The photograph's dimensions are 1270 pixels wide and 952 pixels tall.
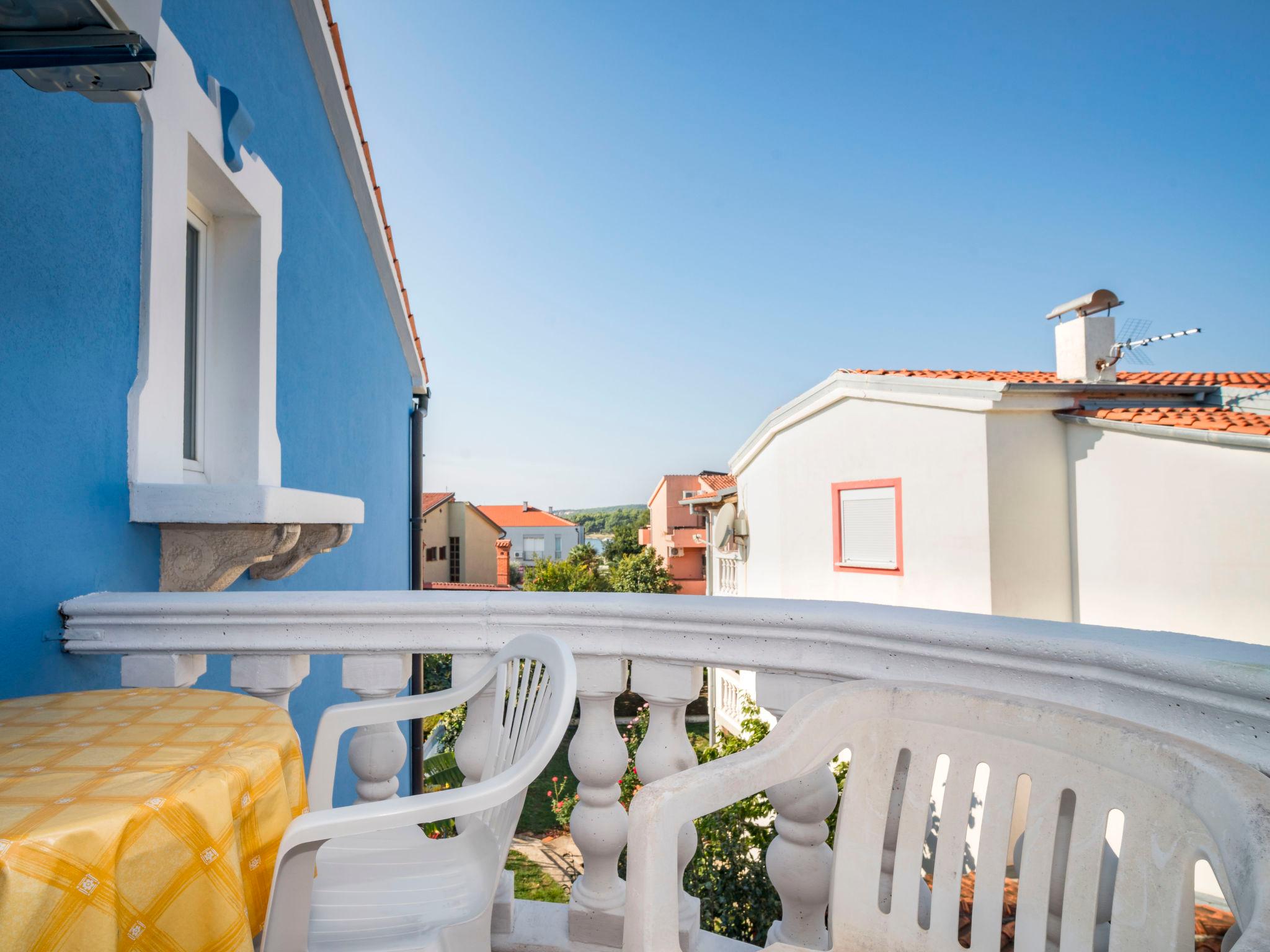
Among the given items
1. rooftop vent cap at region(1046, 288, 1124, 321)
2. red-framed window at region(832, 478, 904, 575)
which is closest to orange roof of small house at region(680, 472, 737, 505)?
red-framed window at region(832, 478, 904, 575)

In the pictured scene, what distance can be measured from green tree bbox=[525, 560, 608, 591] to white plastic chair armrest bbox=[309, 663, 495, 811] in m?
19.8

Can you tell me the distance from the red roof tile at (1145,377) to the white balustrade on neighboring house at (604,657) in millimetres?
6899

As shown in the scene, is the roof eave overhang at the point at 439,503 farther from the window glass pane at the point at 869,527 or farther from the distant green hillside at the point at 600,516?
the distant green hillside at the point at 600,516

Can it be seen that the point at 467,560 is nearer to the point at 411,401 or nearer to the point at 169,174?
the point at 411,401

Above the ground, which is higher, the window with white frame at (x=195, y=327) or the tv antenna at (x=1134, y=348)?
the tv antenna at (x=1134, y=348)

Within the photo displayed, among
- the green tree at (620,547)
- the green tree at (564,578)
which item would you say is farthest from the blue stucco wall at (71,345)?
the green tree at (620,547)

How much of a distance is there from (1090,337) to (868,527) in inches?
134

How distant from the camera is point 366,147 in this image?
4.75 m

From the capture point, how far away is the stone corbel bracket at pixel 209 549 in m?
2.08

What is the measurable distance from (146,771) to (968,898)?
244cm

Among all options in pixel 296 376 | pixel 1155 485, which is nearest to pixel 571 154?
pixel 296 376

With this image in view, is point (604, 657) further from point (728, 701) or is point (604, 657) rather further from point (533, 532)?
point (533, 532)

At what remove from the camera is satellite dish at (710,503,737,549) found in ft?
38.1

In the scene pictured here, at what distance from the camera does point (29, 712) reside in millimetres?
1206
